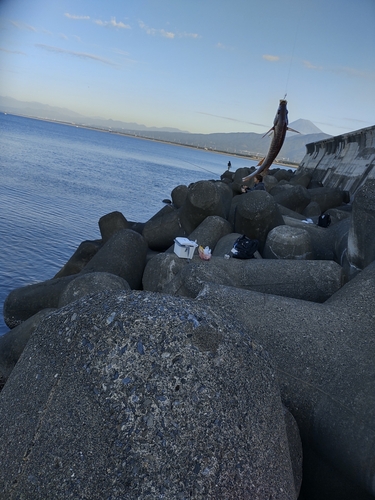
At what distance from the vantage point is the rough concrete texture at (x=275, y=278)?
172 inches

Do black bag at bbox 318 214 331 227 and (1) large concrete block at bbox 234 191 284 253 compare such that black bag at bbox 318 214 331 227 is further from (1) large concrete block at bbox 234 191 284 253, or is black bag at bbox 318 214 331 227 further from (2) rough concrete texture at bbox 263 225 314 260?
(2) rough concrete texture at bbox 263 225 314 260

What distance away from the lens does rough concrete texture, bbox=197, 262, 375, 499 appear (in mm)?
2668

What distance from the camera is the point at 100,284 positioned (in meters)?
4.51

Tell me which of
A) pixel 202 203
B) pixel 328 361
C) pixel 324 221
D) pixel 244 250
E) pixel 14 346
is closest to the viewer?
pixel 328 361

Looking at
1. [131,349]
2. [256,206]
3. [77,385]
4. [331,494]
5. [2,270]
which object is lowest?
[2,270]

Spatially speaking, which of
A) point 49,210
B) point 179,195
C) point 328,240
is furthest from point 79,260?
point 49,210

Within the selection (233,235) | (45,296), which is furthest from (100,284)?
(233,235)

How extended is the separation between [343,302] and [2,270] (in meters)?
7.07

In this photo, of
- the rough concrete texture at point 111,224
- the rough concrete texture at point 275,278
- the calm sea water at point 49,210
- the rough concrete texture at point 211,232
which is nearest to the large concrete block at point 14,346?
the rough concrete texture at point 275,278

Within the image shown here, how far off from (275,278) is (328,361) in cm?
159

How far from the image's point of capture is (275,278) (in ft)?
15.0

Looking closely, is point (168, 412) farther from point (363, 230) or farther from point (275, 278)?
point (363, 230)

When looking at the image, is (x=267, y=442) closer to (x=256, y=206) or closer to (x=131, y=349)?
(x=131, y=349)

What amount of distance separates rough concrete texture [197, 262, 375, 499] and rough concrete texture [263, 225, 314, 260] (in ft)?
7.16
